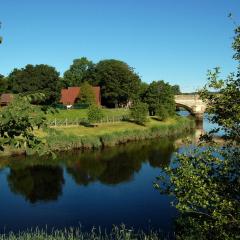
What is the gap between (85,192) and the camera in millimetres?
38344

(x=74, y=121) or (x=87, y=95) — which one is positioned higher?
(x=87, y=95)

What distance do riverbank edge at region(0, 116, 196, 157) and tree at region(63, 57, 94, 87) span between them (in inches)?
2904

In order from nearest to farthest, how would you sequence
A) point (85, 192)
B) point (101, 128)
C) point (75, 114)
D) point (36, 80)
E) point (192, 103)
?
point (85, 192)
point (101, 128)
point (75, 114)
point (36, 80)
point (192, 103)

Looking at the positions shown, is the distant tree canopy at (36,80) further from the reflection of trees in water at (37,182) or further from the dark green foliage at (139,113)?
the reflection of trees in water at (37,182)

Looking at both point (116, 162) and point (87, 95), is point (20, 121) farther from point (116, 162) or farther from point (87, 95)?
point (87, 95)

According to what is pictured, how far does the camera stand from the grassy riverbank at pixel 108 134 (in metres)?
61.3

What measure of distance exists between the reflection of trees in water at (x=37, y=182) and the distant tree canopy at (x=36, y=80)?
58985mm

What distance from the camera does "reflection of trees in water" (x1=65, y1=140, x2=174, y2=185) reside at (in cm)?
4472

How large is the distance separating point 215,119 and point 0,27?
7.07 meters

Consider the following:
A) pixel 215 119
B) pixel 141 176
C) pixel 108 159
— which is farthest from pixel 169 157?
pixel 215 119

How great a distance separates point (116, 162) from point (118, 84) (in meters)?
56.0

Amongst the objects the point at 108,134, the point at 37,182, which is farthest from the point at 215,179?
the point at 108,134

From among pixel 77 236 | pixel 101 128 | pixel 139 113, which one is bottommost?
pixel 77 236

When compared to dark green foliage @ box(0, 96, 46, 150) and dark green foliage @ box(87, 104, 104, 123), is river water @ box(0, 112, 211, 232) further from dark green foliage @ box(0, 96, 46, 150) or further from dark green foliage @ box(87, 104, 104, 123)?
dark green foliage @ box(87, 104, 104, 123)
